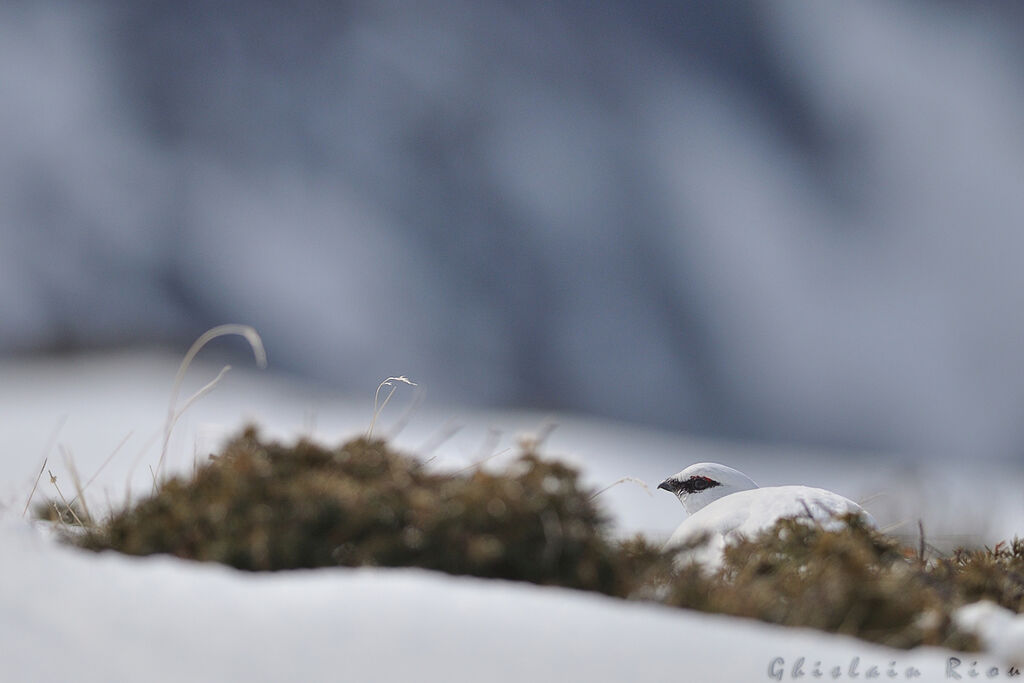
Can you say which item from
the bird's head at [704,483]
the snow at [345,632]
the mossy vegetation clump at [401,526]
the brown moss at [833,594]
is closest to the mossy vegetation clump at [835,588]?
the brown moss at [833,594]

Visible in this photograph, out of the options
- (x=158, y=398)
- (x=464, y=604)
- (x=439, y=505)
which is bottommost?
(x=158, y=398)

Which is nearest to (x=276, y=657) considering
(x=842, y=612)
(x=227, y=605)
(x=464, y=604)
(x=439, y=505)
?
(x=227, y=605)

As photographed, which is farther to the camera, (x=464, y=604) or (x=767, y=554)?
(x=767, y=554)

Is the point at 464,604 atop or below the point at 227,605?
atop

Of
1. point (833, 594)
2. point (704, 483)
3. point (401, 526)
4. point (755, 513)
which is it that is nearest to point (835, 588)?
point (833, 594)

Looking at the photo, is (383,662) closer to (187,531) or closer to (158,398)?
(187,531)

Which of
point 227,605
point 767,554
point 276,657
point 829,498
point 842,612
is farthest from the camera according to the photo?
point 829,498

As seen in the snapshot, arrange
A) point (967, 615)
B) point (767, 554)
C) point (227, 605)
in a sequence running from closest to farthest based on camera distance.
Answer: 1. point (227, 605)
2. point (967, 615)
3. point (767, 554)
